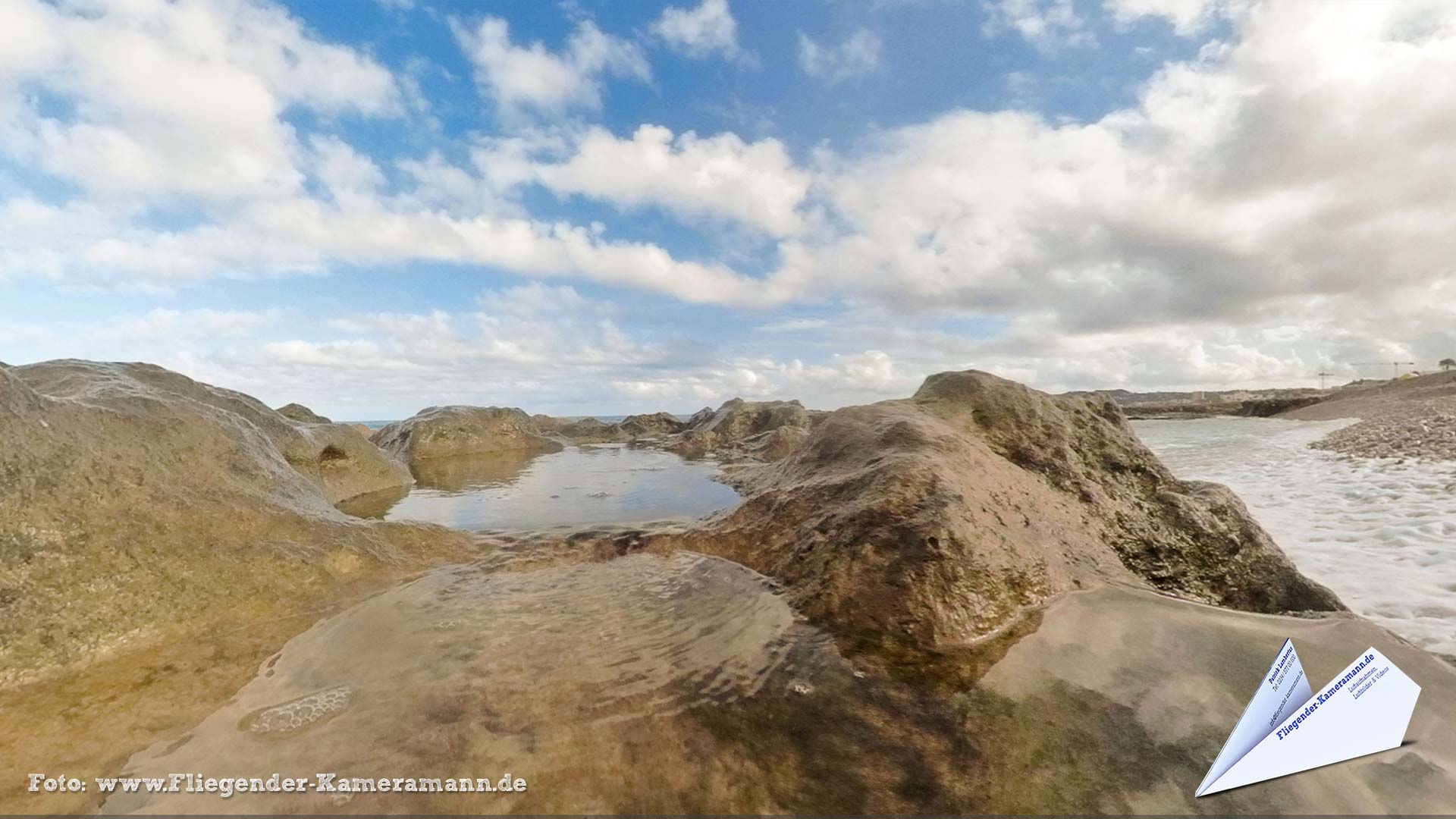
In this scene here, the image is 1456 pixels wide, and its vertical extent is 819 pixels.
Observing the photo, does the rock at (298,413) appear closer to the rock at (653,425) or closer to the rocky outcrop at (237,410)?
the rocky outcrop at (237,410)

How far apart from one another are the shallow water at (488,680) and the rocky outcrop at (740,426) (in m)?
11.4

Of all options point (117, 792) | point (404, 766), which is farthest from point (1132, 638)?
point (117, 792)

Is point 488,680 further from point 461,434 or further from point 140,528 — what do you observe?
point 461,434

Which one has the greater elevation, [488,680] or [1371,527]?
[488,680]

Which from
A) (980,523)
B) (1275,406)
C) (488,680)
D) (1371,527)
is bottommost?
(1371,527)

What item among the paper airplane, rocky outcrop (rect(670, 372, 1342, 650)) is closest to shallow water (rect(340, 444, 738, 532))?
rocky outcrop (rect(670, 372, 1342, 650))

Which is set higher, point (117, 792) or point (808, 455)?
point (808, 455)

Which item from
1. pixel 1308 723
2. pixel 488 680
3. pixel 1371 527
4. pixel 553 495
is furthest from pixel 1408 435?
pixel 488 680

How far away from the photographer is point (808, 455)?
599 centimetres

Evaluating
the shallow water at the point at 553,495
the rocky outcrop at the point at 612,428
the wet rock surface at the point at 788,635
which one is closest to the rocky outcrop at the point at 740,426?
the shallow water at the point at 553,495

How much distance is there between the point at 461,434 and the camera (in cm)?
1680

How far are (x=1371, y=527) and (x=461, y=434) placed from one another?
18599 millimetres

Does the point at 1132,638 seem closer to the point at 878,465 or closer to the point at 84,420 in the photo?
Result: the point at 878,465

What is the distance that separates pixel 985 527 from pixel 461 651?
320 centimetres
